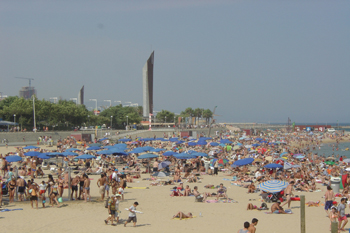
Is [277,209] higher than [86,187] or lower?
lower

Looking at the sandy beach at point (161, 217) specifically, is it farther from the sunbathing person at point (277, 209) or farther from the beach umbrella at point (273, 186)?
the beach umbrella at point (273, 186)

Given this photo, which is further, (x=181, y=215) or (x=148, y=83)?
(x=148, y=83)

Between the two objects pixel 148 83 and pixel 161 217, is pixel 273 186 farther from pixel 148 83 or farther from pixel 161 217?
pixel 148 83

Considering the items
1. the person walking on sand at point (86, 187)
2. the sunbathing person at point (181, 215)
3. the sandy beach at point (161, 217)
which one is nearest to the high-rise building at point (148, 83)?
the sandy beach at point (161, 217)

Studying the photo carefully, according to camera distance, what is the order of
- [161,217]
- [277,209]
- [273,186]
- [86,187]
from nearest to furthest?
1. [161,217]
2. [277,209]
3. [273,186]
4. [86,187]

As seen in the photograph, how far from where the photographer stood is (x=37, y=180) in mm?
15836

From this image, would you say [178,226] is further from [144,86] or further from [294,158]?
[144,86]

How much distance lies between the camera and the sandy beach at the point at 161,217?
8.70 m

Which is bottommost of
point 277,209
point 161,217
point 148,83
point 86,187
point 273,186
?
point 161,217

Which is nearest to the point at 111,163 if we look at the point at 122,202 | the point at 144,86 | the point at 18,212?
the point at 122,202

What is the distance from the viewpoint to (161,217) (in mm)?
9875

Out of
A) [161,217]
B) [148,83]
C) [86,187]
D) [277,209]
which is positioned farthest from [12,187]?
[148,83]

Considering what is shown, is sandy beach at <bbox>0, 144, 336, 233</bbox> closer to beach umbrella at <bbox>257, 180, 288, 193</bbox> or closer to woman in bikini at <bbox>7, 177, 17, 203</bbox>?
woman in bikini at <bbox>7, 177, 17, 203</bbox>

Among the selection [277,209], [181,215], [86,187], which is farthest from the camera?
[86,187]
